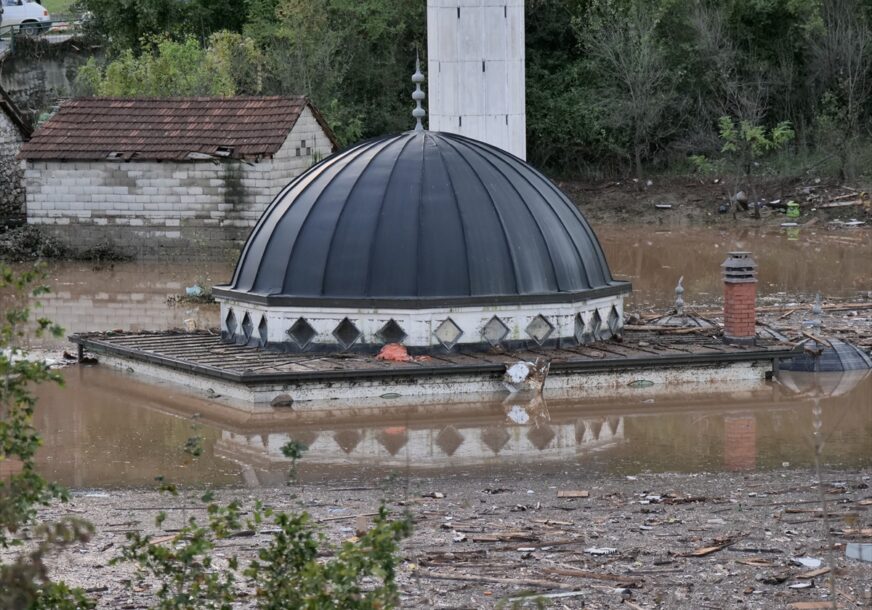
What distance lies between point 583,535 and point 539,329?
6.95 m

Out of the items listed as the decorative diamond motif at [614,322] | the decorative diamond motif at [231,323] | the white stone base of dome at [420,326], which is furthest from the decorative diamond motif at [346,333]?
the decorative diamond motif at [614,322]

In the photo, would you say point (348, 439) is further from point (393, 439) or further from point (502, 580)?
point (502, 580)

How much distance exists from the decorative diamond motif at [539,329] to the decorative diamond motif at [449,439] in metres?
2.38

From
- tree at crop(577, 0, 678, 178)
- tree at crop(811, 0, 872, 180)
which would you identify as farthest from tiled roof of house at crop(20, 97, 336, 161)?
tree at crop(811, 0, 872, 180)

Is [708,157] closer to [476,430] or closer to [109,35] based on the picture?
[109,35]

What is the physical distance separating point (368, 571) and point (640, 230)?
2775cm

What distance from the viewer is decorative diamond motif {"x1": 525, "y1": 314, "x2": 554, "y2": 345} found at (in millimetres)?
17797

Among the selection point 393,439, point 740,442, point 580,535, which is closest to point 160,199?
point 393,439

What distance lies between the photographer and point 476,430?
1573 cm

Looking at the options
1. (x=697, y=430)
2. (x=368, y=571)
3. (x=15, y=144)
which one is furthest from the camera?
(x=15, y=144)

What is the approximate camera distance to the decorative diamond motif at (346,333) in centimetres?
1750

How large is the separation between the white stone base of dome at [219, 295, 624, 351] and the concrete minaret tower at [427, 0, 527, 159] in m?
6.82

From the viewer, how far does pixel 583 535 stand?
11.1 m

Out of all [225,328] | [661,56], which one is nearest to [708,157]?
[661,56]
